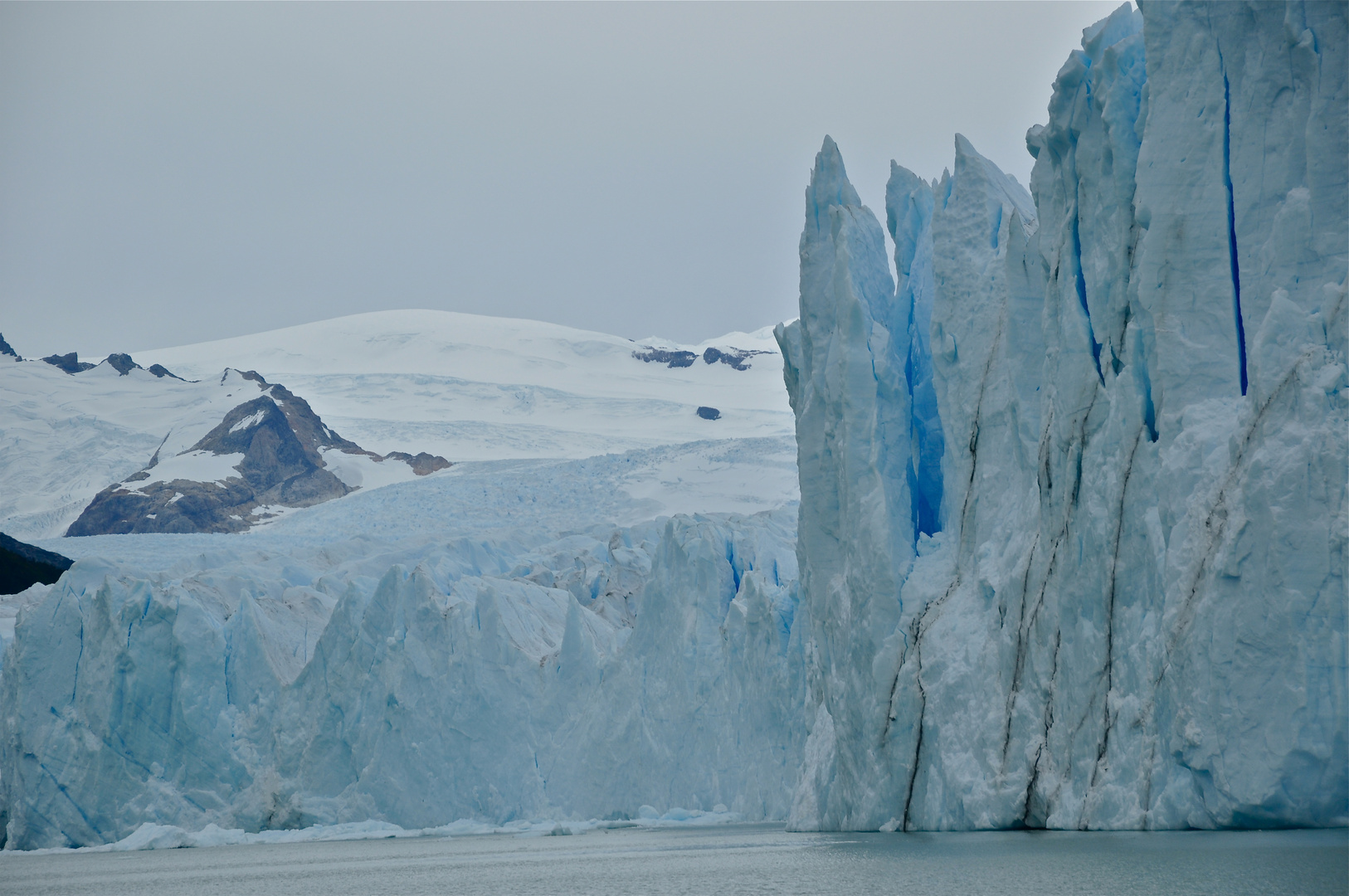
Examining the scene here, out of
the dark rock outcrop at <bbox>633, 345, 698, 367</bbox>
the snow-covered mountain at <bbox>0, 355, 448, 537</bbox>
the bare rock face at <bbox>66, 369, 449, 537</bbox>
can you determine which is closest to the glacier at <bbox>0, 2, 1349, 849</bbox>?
the bare rock face at <bbox>66, 369, 449, 537</bbox>

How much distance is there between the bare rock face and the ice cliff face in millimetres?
43017

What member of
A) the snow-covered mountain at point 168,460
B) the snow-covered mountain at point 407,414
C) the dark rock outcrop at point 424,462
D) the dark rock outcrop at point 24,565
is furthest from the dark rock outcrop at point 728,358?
the dark rock outcrop at point 24,565

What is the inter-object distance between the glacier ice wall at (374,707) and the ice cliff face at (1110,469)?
250 inches

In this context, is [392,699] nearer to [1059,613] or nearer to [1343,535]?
[1059,613]

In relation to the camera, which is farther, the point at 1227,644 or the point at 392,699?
the point at 392,699

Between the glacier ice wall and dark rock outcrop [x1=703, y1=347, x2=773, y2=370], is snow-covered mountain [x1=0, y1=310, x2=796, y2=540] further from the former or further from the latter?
the glacier ice wall

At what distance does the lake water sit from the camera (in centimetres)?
957

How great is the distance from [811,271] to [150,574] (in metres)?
18.9

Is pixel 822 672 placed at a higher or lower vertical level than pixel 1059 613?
lower

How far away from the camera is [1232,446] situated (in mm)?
12445

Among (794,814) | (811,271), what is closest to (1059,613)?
(794,814)

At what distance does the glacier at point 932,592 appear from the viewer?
12.3m

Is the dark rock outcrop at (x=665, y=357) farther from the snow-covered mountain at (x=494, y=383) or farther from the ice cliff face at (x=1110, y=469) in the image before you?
the ice cliff face at (x=1110, y=469)

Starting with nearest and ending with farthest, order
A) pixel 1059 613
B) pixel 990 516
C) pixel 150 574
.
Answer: pixel 1059 613
pixel 990 516
pixel 150 574
